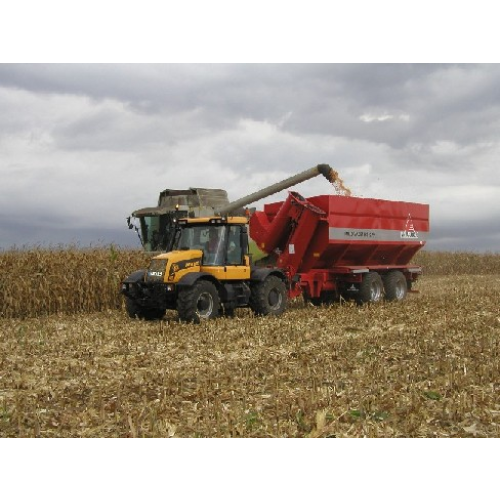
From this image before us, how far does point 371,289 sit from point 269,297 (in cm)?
364

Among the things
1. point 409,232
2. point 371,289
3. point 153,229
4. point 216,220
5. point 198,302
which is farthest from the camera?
point 153,229

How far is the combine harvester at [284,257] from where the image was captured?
1188cm

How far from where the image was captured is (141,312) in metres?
13.1

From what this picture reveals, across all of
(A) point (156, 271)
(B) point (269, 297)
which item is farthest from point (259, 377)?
(B) point (269, 297)

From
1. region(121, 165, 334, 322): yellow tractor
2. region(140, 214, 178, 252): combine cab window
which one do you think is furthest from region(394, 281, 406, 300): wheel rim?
region(140, 214, 178, 252): combine cab window

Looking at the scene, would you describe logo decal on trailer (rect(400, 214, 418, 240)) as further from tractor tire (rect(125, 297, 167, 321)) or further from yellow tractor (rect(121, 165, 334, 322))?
tractor tire (rect(125, 297, 167, 321))

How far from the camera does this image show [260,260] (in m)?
15.1

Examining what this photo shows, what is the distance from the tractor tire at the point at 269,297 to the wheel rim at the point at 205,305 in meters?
1.30

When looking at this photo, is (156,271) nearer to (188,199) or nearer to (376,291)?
(376,291)

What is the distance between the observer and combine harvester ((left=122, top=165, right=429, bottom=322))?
11883mm

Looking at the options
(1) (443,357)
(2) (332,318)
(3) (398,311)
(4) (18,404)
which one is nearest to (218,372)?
(4) (18,404)

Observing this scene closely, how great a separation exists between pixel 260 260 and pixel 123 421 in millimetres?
9608

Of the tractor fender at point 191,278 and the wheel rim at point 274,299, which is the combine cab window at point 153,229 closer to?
the wheel rim at point 274,299

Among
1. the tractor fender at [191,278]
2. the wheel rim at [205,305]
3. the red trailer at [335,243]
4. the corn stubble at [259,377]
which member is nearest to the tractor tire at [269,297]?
the corn stubble at [259,377]
